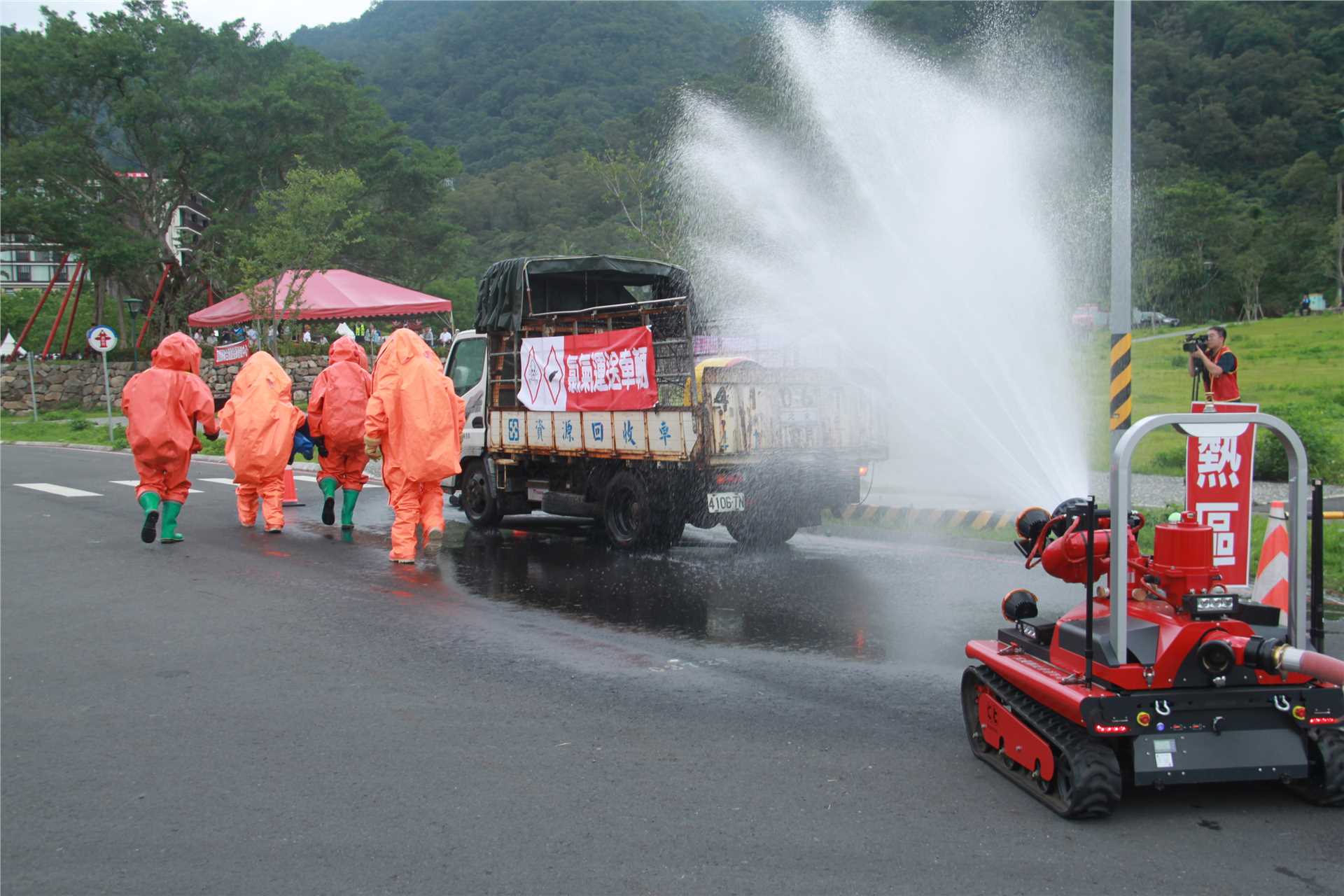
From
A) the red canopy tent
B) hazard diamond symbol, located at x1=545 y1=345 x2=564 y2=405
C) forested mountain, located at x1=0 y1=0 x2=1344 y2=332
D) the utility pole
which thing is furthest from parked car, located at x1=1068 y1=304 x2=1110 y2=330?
the red canopy tent

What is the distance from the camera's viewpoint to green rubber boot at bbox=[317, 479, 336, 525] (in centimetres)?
1219

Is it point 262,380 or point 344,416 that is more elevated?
point 262,380

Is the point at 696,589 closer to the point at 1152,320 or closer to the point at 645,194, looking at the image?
the point at 645,194

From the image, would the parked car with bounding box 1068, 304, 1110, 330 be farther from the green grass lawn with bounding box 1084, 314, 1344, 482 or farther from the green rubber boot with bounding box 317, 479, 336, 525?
the green rubber boot with bounding box 317, 479, 336, 525

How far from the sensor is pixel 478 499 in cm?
1311

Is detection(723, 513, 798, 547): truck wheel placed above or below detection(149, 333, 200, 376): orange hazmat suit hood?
below

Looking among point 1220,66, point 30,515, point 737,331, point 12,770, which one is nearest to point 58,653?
point 12,770

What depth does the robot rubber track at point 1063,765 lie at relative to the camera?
4289 mm

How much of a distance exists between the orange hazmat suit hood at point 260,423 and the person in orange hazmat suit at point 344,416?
14.6 inches

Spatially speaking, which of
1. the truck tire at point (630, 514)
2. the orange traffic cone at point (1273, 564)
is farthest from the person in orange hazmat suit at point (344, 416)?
the orange traffic cone at point (1273, 564)

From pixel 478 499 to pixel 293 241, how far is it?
25213 millimetres

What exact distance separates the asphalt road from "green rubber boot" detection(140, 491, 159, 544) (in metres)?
1.50

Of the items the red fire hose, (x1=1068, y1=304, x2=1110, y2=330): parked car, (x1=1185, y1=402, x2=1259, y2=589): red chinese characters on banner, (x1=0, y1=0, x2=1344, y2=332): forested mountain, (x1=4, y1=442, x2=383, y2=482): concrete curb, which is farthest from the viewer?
(x1=0, y1=0, x2=1344, y2=332): forested mountain

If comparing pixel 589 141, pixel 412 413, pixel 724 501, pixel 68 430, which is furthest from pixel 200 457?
pixel 589 141
